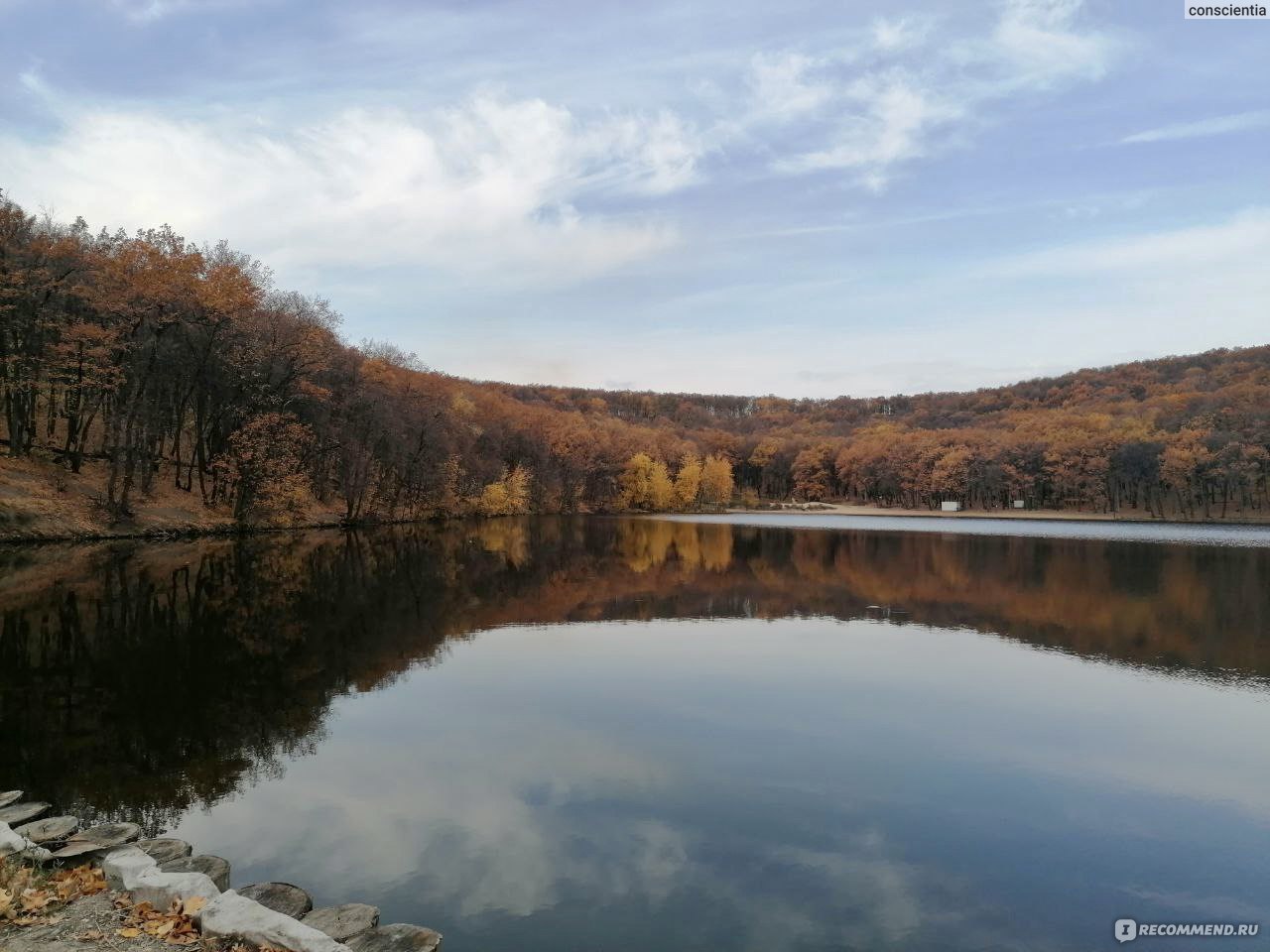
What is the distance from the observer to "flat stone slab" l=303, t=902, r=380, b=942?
19.5ft

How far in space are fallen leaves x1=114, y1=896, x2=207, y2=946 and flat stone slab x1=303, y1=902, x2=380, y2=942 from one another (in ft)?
2.56

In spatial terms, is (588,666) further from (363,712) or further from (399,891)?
(399,891)

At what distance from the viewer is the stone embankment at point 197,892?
17.7ft

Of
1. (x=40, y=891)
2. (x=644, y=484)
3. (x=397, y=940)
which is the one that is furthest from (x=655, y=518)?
(x=40, y=891)

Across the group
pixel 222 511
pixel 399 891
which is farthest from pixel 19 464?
pixel 399 891

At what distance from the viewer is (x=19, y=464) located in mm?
36438

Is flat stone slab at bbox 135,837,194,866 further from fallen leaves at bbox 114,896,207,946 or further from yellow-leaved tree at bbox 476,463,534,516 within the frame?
yellow-leaved tree at bbox 476,463,534,516

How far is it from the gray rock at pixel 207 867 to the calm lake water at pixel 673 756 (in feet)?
1.03

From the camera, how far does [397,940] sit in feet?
19.4

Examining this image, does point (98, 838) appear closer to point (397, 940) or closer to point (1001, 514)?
point (397, 940)

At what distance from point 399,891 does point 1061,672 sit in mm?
13836

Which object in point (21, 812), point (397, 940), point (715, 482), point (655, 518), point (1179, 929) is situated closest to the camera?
point (397, 940)

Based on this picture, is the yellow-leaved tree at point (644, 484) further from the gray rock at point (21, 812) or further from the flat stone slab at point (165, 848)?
the flat stone slab at point (165, 848)

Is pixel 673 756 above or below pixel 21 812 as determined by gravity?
below
